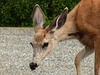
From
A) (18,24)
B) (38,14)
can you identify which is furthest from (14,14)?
(38,14)

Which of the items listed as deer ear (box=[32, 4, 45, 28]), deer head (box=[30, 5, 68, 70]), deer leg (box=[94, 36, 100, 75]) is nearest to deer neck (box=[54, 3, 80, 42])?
deer head (box=[30, 5, 68, 70])

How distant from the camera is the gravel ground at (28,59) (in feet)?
23.2

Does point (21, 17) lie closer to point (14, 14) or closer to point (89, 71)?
point (14, 14)

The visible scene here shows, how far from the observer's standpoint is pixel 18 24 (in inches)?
508

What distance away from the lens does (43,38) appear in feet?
17.6

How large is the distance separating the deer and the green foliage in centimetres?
665

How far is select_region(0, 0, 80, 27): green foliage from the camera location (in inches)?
496

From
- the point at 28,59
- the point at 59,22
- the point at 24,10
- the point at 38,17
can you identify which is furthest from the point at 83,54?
the point at 24,10

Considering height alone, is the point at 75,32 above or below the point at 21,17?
below

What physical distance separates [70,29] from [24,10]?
697cm

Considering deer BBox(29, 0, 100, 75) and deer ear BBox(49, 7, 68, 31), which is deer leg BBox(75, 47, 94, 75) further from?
deer ear BBox(49, 7, 68, 31)

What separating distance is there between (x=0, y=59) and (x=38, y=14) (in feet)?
8.66

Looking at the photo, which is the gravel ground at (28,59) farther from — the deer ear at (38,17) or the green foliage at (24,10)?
the green foliage at (24,10)

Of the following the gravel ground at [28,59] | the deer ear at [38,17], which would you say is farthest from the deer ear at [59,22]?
the gravel ground at [28,59]
